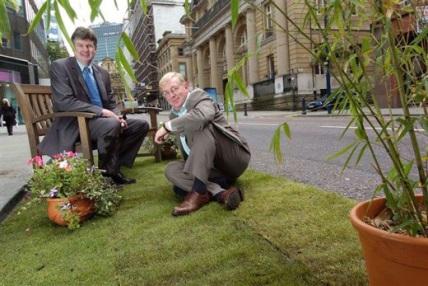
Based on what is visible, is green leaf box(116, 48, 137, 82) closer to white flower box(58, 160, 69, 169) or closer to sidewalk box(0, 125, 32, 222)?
white flower box(58, 160, 69, 169)

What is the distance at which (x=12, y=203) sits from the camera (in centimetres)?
381

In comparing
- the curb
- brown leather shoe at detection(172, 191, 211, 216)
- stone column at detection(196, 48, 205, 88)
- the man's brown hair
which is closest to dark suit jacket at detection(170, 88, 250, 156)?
brown leather shoe at detection(172, 191, 211, 216)

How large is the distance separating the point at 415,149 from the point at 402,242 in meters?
0.29

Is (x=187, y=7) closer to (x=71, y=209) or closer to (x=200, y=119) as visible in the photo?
(x=200, y=119)

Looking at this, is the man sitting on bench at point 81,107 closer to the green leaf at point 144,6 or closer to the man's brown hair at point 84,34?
the man's brown hair at point 84,34

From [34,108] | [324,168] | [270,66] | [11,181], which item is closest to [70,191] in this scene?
[34,108]

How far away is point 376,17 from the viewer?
1320 mm

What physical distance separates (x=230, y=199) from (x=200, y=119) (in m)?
0.61

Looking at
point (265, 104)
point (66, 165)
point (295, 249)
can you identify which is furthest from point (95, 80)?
point (265, 104)

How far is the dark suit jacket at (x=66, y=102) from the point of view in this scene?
3.89 meters

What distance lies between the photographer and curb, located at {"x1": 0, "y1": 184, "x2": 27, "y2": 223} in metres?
3.47

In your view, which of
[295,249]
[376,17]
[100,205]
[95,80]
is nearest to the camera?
[376,17]

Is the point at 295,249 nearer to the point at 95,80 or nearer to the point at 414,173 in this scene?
→ the point at 414,173

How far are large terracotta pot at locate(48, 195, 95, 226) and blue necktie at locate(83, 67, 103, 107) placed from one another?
1402 millimetres
